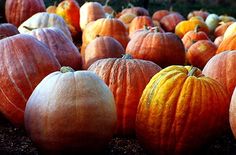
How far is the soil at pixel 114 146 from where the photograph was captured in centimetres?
196

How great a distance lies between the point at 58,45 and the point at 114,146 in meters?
0.98

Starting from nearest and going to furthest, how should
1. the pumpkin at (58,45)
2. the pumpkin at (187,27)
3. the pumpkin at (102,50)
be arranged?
the pumpkin at (58,45) < the pumpkin at (102,50) < the pumpkin at (187,27)

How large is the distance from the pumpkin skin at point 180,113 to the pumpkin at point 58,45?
39.0 inches

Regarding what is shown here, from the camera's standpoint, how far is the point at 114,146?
2057 millimetres

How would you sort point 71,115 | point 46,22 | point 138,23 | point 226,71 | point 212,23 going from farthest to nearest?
point 212,23 < point 138,23 < point 46,22 < point 226,71 < point 71,115

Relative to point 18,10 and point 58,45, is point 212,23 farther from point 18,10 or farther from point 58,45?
point 58,45

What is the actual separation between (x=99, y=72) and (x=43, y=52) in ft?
0.94

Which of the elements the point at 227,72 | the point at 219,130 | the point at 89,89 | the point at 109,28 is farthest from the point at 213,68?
the point at 109,28

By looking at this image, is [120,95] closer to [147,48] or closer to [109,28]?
[147,48]

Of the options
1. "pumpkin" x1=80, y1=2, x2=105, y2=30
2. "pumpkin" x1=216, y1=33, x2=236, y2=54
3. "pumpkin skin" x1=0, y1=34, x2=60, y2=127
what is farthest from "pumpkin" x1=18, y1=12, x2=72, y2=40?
"pumpkin skin" x1=0, y1=34, x2=60, y2=127

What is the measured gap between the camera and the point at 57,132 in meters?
1.78

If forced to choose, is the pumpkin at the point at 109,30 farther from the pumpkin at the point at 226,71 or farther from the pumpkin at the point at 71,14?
the pumpkin at the point at 226,71

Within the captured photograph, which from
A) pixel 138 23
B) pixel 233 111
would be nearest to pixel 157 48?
pixel 233 111

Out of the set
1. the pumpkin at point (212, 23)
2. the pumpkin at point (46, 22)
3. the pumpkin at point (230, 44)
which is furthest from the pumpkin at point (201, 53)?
the pumpkin at point (212, 23)
